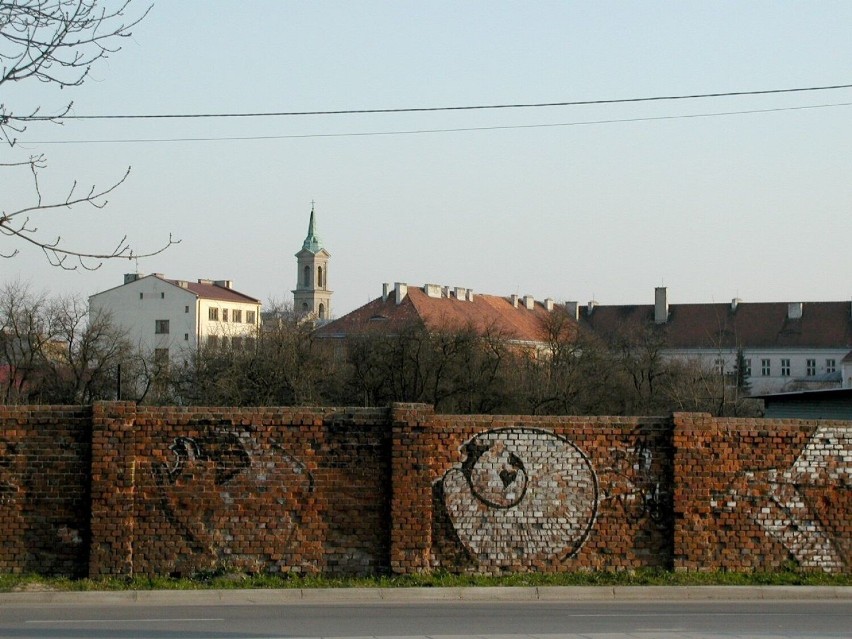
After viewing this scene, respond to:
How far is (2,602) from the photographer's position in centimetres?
1474

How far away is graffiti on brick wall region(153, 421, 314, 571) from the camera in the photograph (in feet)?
52.5

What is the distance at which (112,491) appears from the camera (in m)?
15.8

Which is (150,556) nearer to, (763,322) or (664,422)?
(664,422)

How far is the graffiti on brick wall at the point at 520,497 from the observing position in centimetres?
1641

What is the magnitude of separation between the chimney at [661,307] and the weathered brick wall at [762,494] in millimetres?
104955

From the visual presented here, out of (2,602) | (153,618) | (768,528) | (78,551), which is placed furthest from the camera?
(768,528)

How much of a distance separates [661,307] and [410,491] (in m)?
108

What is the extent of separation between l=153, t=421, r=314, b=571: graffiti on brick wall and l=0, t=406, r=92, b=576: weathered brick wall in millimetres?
1074

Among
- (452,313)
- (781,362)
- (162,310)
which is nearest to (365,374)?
(452,313)

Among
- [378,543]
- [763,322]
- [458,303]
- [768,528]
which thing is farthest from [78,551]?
[763,322]

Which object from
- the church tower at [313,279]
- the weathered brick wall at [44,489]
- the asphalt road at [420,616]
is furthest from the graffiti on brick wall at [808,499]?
the church tower at [313,279]

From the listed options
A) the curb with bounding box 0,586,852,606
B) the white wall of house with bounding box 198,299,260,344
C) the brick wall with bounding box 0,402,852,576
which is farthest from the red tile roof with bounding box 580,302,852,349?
the curb with bounding box 0,586,852,606

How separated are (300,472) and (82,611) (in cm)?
331

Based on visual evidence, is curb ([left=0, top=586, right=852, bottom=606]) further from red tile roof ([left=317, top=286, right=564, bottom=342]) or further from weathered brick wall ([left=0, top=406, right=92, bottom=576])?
red tile roof ([left=317, top=286, right=564, bottom=342])
